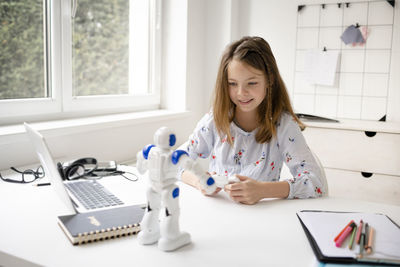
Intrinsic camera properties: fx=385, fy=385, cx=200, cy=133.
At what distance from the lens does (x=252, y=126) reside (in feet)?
4.88

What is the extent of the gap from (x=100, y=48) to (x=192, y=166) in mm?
1544

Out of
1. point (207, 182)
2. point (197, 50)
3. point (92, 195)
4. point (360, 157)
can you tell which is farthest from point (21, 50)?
point (360, 157)

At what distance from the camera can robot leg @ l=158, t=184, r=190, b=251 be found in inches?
29.6

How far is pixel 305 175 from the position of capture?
1195 mm

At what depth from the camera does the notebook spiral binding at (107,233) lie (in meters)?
0.77

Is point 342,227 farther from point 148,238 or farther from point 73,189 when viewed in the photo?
point 73,189

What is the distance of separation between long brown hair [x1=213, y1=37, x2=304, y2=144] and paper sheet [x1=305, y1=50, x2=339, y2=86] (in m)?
1.24

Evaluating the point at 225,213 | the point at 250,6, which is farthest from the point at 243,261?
the point at 250,6

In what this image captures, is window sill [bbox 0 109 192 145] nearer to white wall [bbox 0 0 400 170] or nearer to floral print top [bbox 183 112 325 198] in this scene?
white wall [bbox 0 0 400 170]

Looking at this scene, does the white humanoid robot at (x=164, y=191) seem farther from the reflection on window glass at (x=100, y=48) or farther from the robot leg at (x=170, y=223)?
the reflection on window glass at (x=100, y=48)

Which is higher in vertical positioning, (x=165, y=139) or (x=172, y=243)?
(x=165, y=139)

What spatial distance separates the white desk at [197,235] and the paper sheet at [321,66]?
1599 mm

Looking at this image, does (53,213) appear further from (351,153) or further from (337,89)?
(337,89)

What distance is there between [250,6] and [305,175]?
1.87 meters
